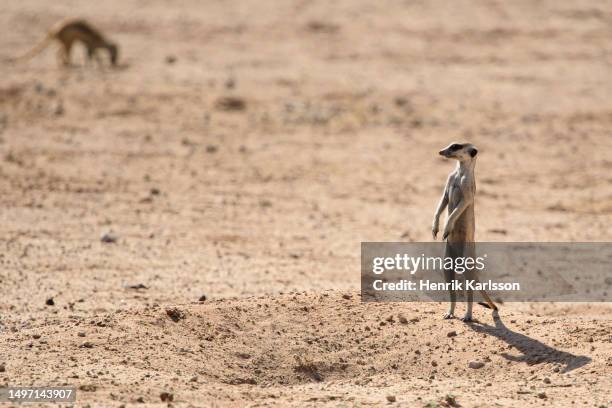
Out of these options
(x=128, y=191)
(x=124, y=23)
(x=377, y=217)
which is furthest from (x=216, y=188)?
(x=124, y=23)

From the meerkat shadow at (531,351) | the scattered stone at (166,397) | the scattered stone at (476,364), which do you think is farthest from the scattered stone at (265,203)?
the scattered stone at (166,397)

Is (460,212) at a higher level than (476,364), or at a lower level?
higher

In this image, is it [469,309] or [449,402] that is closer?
[449,402]

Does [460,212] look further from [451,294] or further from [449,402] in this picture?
[449,402]

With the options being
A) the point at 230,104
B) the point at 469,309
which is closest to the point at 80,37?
the point at 230,104

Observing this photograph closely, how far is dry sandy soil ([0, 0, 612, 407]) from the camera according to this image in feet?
22.6

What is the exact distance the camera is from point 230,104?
16.0 metres

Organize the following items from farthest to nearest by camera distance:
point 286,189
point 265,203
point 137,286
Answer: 1. point 286,189
2. point 265,203
3. point 137,286

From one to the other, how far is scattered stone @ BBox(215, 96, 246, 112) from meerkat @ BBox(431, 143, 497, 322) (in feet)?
28.6

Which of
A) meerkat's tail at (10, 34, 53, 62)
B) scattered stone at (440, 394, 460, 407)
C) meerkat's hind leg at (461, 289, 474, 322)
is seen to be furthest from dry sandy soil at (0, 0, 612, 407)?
meerkat's tail at (10, 34, 53, 62)

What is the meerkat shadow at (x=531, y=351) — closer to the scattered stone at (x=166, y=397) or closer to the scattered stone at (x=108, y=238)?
the scattered stone at (x=166, y=397)

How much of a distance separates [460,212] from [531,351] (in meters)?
1.11

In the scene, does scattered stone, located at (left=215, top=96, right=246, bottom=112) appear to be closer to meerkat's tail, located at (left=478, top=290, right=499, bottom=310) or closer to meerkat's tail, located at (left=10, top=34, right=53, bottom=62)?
meerkat's tail, located at (left=10, top=34, right=53, bottom=62)

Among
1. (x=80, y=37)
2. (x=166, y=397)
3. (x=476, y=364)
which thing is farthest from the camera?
(x=80, y=37)
